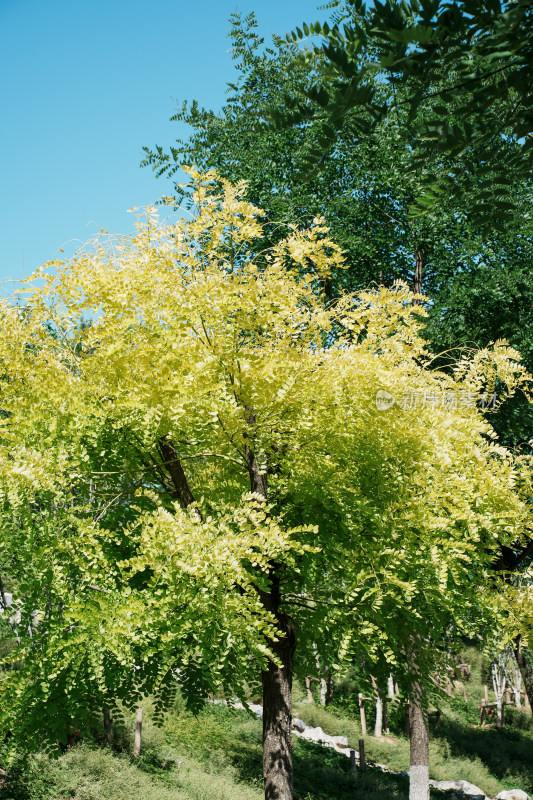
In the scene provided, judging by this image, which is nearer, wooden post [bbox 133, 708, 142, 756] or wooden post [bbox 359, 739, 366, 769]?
wooden post [bbox 133, 708, 142, 756]

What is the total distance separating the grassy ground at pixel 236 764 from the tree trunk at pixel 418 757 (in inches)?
105

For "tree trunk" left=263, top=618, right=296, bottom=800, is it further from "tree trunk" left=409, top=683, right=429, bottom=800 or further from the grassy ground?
"tree trunk" left=409, top=683, right=429, bottom=800

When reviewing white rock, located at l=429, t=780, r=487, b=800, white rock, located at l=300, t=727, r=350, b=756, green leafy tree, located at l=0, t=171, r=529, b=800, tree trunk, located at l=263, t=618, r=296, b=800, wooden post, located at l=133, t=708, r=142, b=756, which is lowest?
white rock, located at l=429, t=780, r=487, b=800

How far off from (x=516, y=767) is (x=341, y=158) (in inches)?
738

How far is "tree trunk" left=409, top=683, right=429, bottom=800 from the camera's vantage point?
34.9 ft

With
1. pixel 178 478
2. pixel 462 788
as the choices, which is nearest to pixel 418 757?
pixel 178 478

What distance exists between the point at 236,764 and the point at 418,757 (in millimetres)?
5277

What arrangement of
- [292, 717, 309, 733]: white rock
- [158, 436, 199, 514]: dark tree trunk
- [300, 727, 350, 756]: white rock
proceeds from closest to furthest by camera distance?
1. [158, 436, 199, 514]: dark tree trunk
2. [300, 727, 350, 756]: white rock
3. [292, 717, 309, 733]: white rock

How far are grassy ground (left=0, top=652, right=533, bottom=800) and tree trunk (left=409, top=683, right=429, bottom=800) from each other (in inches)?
105

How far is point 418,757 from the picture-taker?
35.3ft

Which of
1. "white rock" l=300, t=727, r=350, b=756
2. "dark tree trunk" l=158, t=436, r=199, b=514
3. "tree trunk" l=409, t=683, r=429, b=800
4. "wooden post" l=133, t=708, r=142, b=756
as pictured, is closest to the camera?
"dark tree trunk" l=158, t=436, r=199, b=514

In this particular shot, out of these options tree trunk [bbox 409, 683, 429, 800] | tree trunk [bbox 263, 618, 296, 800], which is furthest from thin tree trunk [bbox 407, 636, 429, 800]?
tree trunk [bbox 263, 618, 296, 800]

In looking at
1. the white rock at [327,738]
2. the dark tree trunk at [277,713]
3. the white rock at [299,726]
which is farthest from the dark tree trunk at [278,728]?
the white rock at [299,726]

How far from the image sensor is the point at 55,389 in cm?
627
